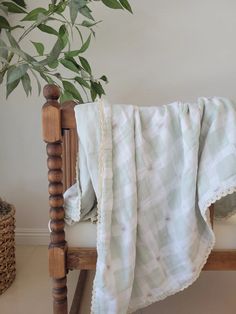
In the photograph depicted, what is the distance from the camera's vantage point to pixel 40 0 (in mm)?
1726

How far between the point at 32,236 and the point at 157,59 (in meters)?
1.18

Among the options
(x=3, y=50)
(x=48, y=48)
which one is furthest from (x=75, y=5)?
(x=48, y=48)

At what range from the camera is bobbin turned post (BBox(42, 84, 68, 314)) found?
93cm

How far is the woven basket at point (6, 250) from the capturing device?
1.48 meters

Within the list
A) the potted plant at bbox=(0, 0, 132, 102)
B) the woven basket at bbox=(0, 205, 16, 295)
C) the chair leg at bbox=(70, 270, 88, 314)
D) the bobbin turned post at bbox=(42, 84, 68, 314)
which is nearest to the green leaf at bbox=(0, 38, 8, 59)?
the potted plant at bbox=(0, 0, 132, 102)

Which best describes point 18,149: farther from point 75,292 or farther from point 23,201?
point 75,292

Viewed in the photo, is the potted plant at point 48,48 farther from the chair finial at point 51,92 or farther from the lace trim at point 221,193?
the lace trim at point 221,193

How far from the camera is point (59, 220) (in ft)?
3.30

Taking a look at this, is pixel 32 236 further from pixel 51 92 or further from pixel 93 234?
pixel 51 92

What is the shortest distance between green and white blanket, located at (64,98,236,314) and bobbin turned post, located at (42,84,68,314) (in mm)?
62

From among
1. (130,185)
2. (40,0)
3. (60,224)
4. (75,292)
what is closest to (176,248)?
(130,185)

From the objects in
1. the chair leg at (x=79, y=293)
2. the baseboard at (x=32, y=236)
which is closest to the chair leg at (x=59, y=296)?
the chair leg at (x=79, y=293)

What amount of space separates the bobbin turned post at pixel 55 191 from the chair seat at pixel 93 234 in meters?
0.03

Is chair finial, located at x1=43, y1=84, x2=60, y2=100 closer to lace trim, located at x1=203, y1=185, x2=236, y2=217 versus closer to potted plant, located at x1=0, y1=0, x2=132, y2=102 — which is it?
potted plant, located at x1=0, y1=0, x2=132, y2=102
